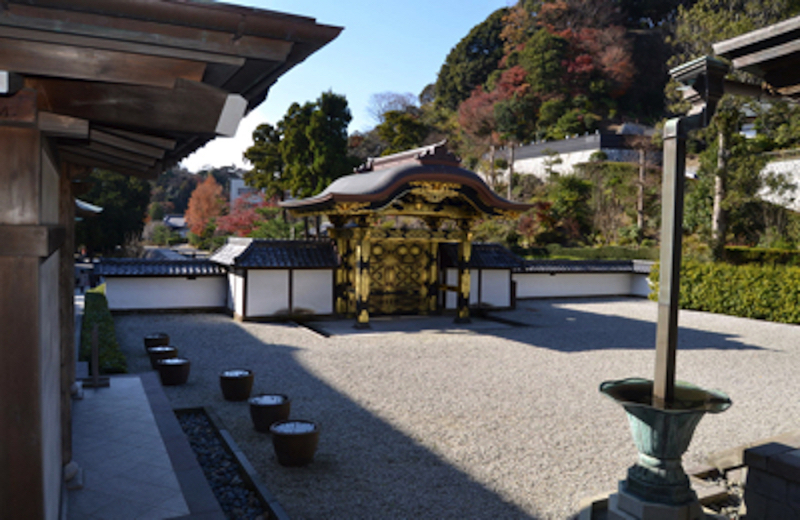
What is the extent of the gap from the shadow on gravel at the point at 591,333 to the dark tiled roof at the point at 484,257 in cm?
136

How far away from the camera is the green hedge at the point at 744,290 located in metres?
14.3

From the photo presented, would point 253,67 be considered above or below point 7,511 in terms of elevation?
above

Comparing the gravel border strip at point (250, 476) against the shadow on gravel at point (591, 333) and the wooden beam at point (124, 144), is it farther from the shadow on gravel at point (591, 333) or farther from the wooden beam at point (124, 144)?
the shadow on gravel at point (591, 333)

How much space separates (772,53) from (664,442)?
268cm

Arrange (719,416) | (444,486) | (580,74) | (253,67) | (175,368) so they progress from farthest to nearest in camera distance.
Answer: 1. (580,74)
2. (175,368)
3. (719,416)
4. (444,486)
5. (253,67)

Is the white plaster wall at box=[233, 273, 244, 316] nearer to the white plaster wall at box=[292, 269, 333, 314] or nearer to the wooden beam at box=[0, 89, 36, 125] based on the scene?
the white plaster wall at box=[292, 269, 333, 314]

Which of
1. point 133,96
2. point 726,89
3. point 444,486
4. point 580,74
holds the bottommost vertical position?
point 444,486

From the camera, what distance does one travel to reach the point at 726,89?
3861 mm

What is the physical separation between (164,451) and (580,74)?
42.3m

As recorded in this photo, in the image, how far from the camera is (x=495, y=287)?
629 inches

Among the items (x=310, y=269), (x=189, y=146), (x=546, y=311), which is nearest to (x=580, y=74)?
(x=546, y=311)

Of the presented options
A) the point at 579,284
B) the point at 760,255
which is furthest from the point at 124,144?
the point at 760,255

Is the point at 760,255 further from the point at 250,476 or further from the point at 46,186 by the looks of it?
the point at 46,186

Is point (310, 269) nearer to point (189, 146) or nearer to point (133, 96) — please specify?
point (189, 146)
